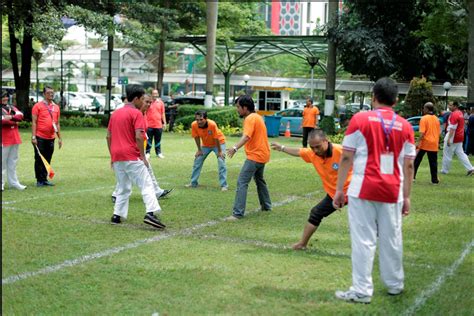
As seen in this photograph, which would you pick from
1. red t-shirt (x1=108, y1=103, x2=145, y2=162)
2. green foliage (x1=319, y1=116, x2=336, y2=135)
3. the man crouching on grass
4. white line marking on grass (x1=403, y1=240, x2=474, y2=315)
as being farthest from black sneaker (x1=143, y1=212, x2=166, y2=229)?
green foliage (x1=319, y1=116, x2=336, y2=135)

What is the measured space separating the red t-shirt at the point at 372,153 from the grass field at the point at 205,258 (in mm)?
951

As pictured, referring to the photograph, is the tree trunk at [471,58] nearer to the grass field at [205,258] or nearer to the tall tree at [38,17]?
the grass field at [205,258]

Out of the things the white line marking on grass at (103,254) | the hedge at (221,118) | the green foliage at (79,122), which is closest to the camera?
the white line marking on grass at (103,254)

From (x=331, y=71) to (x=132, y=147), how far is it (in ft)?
65.9

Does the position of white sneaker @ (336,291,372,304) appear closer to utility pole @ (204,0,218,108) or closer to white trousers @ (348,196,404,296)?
white trousers @ (348,196,404,296)

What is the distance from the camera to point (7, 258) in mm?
6598

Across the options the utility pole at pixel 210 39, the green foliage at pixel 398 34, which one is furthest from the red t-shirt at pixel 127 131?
the utility pole at pixel 210 39

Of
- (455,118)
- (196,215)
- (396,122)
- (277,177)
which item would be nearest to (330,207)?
(396,122)

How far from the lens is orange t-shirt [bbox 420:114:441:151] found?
520 inches

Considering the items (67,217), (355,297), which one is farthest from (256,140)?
(355,297)

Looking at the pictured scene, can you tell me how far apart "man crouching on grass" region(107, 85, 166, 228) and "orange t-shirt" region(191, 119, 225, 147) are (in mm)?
3237

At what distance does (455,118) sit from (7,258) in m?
11.4

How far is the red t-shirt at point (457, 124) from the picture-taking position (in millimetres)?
14867

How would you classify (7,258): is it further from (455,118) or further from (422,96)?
(422,96)
